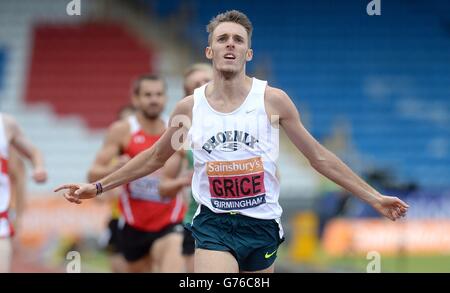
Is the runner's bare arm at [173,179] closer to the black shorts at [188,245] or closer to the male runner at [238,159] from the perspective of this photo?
the black shorts at [188,245]

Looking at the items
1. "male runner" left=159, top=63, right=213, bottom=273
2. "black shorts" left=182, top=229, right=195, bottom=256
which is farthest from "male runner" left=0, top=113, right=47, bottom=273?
"black shorts" left=182, top=229, right=195, bottom=256

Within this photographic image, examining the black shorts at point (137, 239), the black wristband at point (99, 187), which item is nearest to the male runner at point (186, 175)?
the black shorts at point (137, 239)

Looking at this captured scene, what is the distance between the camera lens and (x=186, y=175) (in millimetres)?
8203

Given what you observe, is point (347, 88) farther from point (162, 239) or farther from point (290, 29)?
point (162, 239)

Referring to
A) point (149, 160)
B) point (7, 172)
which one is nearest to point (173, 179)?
point (7, 172)

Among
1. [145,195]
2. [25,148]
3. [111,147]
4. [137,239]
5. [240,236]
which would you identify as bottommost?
[240,236]

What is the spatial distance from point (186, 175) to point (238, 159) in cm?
260

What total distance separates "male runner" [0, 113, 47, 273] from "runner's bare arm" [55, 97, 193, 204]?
4.86ft

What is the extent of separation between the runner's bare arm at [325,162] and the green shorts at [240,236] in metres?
0.49

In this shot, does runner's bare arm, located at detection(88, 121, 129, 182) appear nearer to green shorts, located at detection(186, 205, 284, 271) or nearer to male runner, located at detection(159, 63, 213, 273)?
male runner, located at detection(159, 63, 213, 273)

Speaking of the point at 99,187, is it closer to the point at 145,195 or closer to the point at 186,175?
the point at 186,175

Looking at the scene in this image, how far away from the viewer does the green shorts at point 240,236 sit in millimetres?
5664
